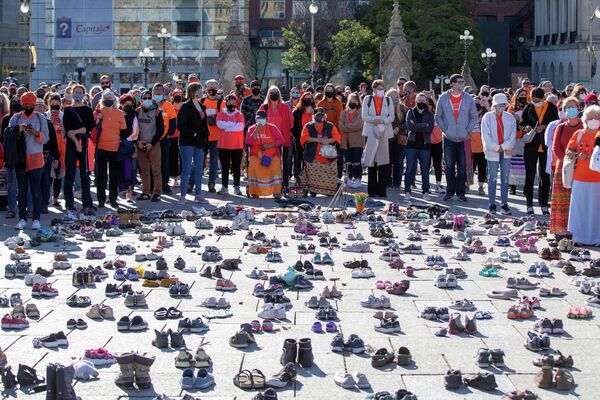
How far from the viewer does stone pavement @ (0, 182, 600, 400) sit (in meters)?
8.58

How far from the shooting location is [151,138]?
20016 mm

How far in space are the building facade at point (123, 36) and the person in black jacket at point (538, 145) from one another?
2129 inches

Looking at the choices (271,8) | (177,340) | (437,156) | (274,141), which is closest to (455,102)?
(437,156)

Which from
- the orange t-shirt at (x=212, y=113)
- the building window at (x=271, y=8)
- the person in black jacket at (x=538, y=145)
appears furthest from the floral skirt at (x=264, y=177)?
the building window at (x=271, y=8)

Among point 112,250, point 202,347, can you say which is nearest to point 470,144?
point 112,250

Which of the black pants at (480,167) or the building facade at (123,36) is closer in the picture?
the black pants at (480,167)

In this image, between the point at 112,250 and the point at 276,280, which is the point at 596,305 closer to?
the point at 276,280

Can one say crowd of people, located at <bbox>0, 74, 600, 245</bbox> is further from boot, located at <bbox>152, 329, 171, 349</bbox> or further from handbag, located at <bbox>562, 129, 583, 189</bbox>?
boot, located at <bbox>152, 329, 171, 349</bbox>

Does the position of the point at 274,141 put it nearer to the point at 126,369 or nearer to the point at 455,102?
the point at 455,102

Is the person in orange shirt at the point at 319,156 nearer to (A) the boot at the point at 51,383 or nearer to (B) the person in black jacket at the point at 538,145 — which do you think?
(B) the person in black jacket at the point at 538,145

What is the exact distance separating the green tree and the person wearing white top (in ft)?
179

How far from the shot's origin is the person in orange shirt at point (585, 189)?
15.1m

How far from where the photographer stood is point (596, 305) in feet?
37.4

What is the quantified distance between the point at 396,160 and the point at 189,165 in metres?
3.89
